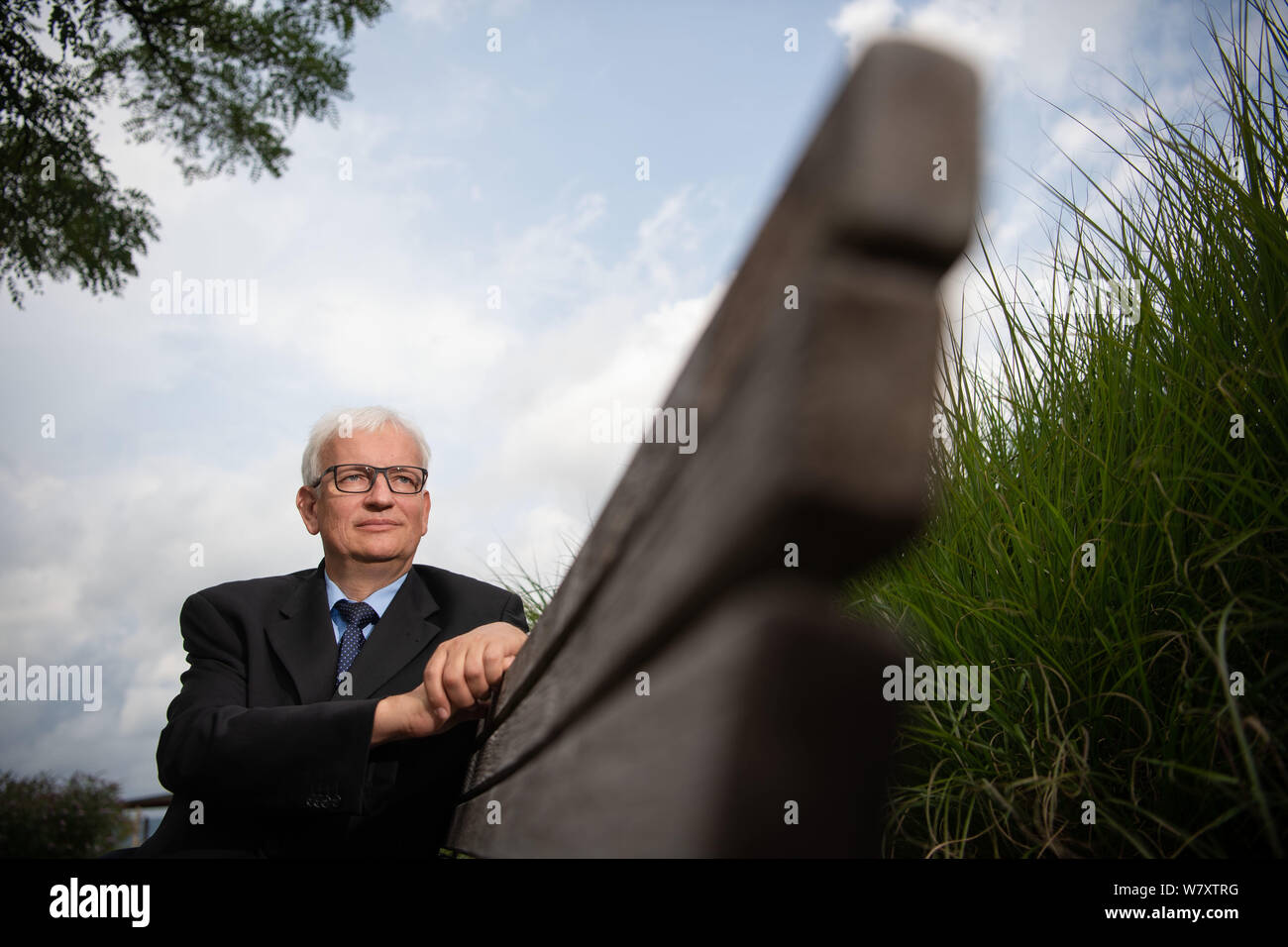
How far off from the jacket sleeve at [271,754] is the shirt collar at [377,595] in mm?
678

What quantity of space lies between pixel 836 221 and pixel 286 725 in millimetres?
1501

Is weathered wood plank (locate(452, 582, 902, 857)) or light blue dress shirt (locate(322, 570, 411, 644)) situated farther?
light blue dress shirt (locate(322, 570, 411, 644))

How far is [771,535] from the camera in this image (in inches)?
20.7

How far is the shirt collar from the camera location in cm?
259

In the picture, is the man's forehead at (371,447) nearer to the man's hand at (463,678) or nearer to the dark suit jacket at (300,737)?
the dark suit jacket at (300,737)

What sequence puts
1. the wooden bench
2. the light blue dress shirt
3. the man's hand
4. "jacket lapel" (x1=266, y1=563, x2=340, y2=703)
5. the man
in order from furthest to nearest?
1. the light blue dress shirt
2. "jacket lapel" (x1=266, y1=563, x2=340, y2=703)
3. the man
4. the man's hand
5. the wooden bench

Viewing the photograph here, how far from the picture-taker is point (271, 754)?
1.59 m

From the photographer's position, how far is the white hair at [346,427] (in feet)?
9.30

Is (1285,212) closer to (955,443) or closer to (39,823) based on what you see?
(955,443)

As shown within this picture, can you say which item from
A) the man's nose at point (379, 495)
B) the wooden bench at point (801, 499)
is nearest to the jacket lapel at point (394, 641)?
the man's nose at point (379, 495)

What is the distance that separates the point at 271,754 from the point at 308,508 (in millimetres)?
1444

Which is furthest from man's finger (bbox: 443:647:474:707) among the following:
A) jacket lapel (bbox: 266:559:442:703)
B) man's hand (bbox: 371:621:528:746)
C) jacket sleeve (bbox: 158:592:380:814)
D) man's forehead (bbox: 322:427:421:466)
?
man's forehead (bbox: 322:427:421:466)

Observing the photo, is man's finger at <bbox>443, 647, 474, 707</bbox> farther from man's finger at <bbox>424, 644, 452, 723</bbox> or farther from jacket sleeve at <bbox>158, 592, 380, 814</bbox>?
jacket sleeve at <bbox>158, 592, 380, 814</bbox>
